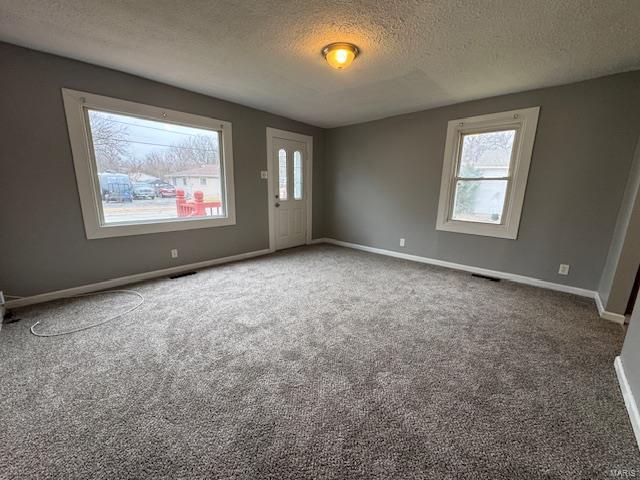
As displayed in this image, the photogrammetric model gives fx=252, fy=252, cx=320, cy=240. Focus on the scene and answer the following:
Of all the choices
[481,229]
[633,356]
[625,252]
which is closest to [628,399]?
[633,356]

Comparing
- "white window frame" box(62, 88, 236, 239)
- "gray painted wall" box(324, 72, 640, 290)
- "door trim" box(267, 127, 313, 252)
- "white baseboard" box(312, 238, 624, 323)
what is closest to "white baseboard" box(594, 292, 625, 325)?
"white baseboard" box(312, 238, 624, 323)

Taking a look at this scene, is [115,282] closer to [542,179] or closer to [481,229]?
[481,229]

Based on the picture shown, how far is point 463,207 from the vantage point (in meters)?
3.77

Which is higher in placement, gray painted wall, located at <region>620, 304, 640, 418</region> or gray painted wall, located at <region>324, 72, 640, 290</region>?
gray painted wall, located at <region>324, 72, 640, 290</region>

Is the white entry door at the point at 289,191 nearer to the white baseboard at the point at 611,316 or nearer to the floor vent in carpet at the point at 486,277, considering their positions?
the floor vent in carpet at the point at 486,277

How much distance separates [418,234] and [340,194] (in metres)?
1.80

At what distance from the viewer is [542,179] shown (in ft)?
10.0

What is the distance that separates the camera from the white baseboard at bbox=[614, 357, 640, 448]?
1.28 metres

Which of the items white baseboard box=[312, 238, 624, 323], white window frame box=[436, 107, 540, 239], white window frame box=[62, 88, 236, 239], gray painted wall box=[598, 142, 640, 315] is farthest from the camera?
white window frame box=[436, 107, 540, 239]

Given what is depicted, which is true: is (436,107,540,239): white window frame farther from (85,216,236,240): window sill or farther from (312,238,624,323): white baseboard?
(85,216,236,240): window sill

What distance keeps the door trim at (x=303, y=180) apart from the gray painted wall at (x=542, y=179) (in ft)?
3.13

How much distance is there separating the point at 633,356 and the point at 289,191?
4.46 meters

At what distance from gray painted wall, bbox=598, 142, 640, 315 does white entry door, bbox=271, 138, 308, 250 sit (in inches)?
169

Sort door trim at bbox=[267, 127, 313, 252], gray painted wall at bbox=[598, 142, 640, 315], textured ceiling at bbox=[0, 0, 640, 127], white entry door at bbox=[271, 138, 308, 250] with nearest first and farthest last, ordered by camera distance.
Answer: textured ceiling at bbox=[0, 0, 640, 127], gray painted wall at bbox=[598, 142, 640, 315], door trim at bbox=[267, 127, 313, 252], white entry door at bbox=[271, 138, 308, 250]
